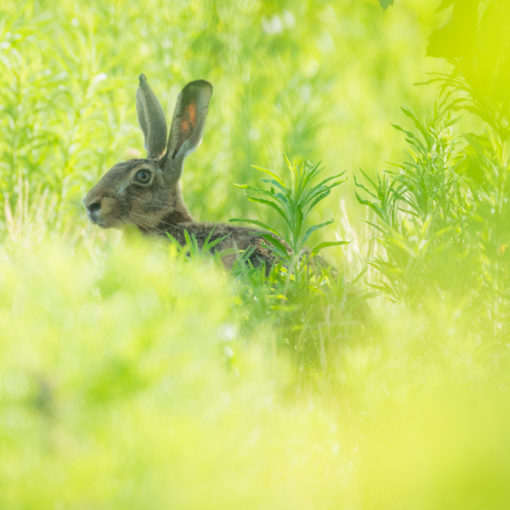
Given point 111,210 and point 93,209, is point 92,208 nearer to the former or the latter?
point 93,209

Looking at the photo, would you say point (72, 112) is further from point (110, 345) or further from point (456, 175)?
point (110, 345)

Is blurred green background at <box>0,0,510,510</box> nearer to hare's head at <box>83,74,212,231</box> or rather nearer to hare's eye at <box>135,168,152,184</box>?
hare's head at <box>83,74,212,231</box>

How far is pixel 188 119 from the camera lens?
466 centimetres

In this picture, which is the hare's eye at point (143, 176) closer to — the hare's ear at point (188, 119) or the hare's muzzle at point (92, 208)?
the hare's ear at point (188, 119)

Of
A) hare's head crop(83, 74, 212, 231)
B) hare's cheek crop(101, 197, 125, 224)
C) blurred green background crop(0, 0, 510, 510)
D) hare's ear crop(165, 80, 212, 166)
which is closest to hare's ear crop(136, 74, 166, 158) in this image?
hare's head crop(83, 74, 212, 231)

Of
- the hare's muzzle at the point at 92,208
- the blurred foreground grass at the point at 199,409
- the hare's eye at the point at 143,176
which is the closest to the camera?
the blurred foreground grass at the point at 199,409

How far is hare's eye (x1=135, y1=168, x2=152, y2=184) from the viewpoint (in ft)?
15.3

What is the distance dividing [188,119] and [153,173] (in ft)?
1.33

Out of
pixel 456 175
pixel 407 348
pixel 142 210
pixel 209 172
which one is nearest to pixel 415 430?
pixel 407 348

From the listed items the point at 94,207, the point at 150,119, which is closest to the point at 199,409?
the point at 94,207

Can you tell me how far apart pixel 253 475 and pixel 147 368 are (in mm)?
275

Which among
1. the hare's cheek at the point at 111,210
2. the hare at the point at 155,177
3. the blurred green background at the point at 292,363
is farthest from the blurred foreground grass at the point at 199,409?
the hare's cheek at the point at 111,210

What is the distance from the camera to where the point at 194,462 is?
1265 mm

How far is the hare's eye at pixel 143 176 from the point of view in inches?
183
